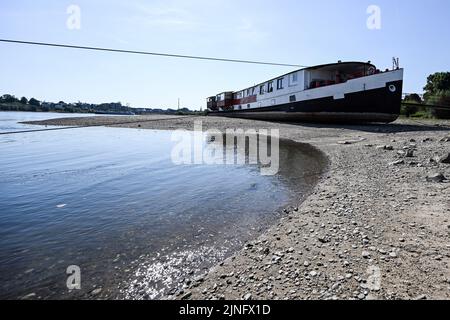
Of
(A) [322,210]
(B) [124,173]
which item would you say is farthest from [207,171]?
(A) [322,210]

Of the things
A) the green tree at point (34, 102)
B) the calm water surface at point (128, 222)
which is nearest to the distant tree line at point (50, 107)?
the green tree at point (34, 102)

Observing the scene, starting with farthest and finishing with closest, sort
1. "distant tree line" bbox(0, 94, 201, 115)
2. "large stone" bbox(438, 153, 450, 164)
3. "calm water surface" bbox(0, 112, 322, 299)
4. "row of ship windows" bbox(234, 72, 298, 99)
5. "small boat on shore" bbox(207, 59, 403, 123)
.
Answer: "distant tree line" bbox(0, 94, 201, 115), "row of ship windows" bbox(234, 72, 298, 99), "small boat on shore" bbox(207, 59, 403, 123), "large stone" bbox(438, 153, 450, 164), "calm water surface" bbox(0, 112, 322, 299)

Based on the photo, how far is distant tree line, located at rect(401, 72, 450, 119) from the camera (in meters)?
33.4

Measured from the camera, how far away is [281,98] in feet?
109

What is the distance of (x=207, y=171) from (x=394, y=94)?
19656 millimetres

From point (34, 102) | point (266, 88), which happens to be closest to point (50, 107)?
point (34, 102)

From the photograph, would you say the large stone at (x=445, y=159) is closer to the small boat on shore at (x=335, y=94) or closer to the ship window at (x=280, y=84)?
the small boat on shore at (x=335, y=94)

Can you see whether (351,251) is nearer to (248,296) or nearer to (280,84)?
(248,296)

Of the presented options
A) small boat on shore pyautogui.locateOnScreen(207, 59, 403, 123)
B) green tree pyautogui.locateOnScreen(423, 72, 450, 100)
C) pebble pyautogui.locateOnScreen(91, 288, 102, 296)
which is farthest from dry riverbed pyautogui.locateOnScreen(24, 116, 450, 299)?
green tree pyautogui.locateOnScreen(423, 72, 450, 100)

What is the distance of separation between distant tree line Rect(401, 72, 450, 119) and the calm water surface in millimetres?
21712

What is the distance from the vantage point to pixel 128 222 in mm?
6000

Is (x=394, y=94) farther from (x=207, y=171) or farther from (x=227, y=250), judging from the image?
(x=227, y=250)

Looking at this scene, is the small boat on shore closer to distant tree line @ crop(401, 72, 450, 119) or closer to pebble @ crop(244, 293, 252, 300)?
distant tree line @ crop(401, 72, 450, 119)

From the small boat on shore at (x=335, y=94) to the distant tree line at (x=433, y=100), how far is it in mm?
2799
